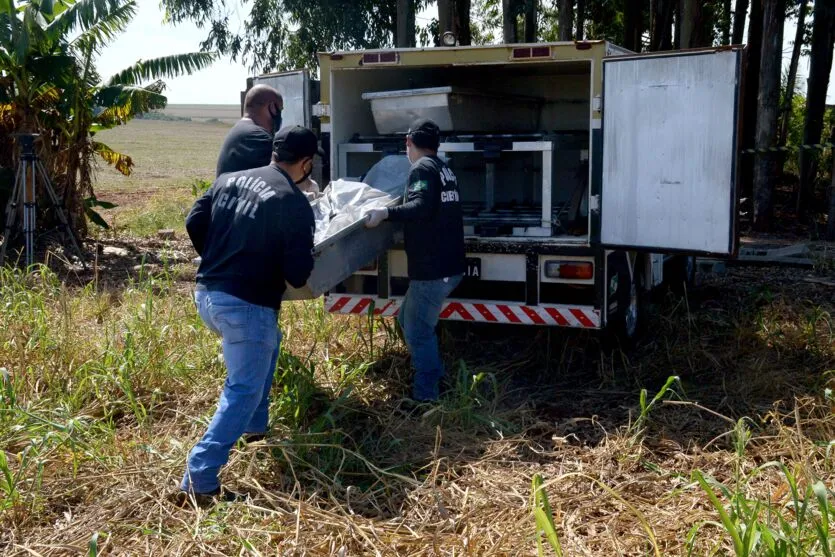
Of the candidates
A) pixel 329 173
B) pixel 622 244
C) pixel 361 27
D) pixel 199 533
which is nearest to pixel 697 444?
pixel 622 244

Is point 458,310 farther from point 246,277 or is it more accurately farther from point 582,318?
point 246,277

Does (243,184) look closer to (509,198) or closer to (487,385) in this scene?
(487,385)

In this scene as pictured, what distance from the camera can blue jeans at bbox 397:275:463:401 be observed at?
20.0 ft

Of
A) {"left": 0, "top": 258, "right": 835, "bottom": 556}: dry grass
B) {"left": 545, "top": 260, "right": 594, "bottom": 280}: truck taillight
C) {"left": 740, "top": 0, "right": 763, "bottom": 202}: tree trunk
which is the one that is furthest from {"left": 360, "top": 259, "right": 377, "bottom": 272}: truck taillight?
{"left": 740, "top": 0, "right": 763, "bottom": 202}: tree trunk

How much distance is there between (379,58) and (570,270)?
198 centimetres

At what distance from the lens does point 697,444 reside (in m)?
5.40

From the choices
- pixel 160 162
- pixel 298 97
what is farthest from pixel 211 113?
pixel 298 97

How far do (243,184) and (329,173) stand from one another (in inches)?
99.7

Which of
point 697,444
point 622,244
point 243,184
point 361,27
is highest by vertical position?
point 361,27

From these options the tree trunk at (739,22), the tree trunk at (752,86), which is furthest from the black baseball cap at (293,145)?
the tree trunk at (739,22)

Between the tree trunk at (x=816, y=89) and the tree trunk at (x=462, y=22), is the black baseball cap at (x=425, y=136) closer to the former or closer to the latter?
the tree trunk at (x=462, y=22)

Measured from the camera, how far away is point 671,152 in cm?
606

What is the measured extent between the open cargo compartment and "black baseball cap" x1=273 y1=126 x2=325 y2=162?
2.04 metres

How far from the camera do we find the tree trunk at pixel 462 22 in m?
15.9
